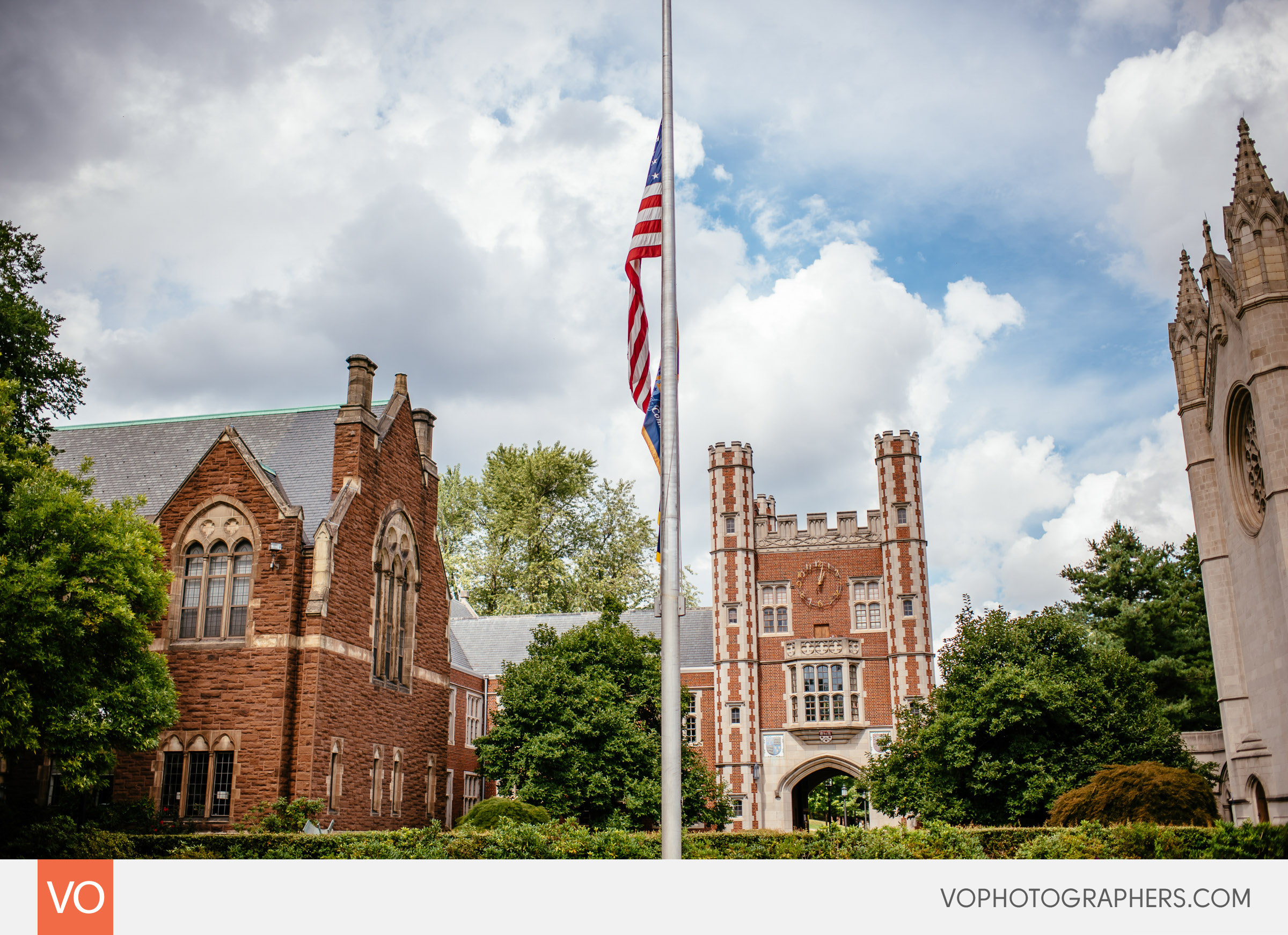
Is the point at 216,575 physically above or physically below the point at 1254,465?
below

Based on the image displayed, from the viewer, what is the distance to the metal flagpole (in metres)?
10.9

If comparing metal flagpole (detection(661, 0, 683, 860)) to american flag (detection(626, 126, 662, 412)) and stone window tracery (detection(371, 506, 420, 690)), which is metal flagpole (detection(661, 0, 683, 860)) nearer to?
american flag (detection(626, 126, 662, 412))

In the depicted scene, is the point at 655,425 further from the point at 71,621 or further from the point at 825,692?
the point at 825,692

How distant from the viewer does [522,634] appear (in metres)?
50.3

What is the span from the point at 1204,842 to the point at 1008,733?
13737 mm

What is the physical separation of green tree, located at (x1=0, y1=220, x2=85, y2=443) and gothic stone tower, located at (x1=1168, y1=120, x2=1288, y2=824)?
89.0 feet

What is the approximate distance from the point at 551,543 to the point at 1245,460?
4094 cm

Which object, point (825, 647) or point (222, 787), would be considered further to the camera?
point (825, 647)

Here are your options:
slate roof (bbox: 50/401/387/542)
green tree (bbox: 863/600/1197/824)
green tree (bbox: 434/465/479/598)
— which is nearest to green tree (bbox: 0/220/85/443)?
slate roof (bbox: 50/401/387/542)

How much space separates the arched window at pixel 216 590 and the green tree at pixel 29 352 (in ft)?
16.7
